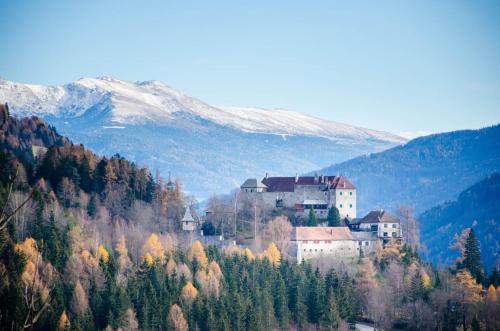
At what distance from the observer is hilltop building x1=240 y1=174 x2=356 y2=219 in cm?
9275

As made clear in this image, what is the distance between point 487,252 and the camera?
506ft

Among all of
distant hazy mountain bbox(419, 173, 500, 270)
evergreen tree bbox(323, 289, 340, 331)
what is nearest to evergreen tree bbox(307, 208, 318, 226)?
evergreen tree bbox(323, 289, 340, 331)

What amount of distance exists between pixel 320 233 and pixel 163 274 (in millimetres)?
21911

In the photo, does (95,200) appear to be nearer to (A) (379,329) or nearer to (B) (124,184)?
(B) (124,184)

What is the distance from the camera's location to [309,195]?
3698 inches

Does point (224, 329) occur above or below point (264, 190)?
below

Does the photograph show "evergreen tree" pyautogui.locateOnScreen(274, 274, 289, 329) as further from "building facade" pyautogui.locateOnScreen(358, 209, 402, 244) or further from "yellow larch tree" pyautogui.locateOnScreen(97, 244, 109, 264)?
"building facade" pyautogui.locateOnScreen(358, 209, 402, 244)

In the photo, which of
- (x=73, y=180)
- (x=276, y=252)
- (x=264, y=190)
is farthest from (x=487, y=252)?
(x=73, y=180)

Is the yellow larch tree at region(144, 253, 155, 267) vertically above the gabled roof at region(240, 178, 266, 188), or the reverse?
the gabled roof at region(240, 178, 266, 188)

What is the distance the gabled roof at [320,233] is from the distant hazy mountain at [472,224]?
69.0 meters

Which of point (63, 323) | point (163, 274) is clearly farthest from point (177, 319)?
point (63, 323)

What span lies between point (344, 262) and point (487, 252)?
263 ft

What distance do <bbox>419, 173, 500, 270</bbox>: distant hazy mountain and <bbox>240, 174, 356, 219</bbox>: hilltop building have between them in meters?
61.5

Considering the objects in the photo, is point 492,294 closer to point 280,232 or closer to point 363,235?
point 363,235
